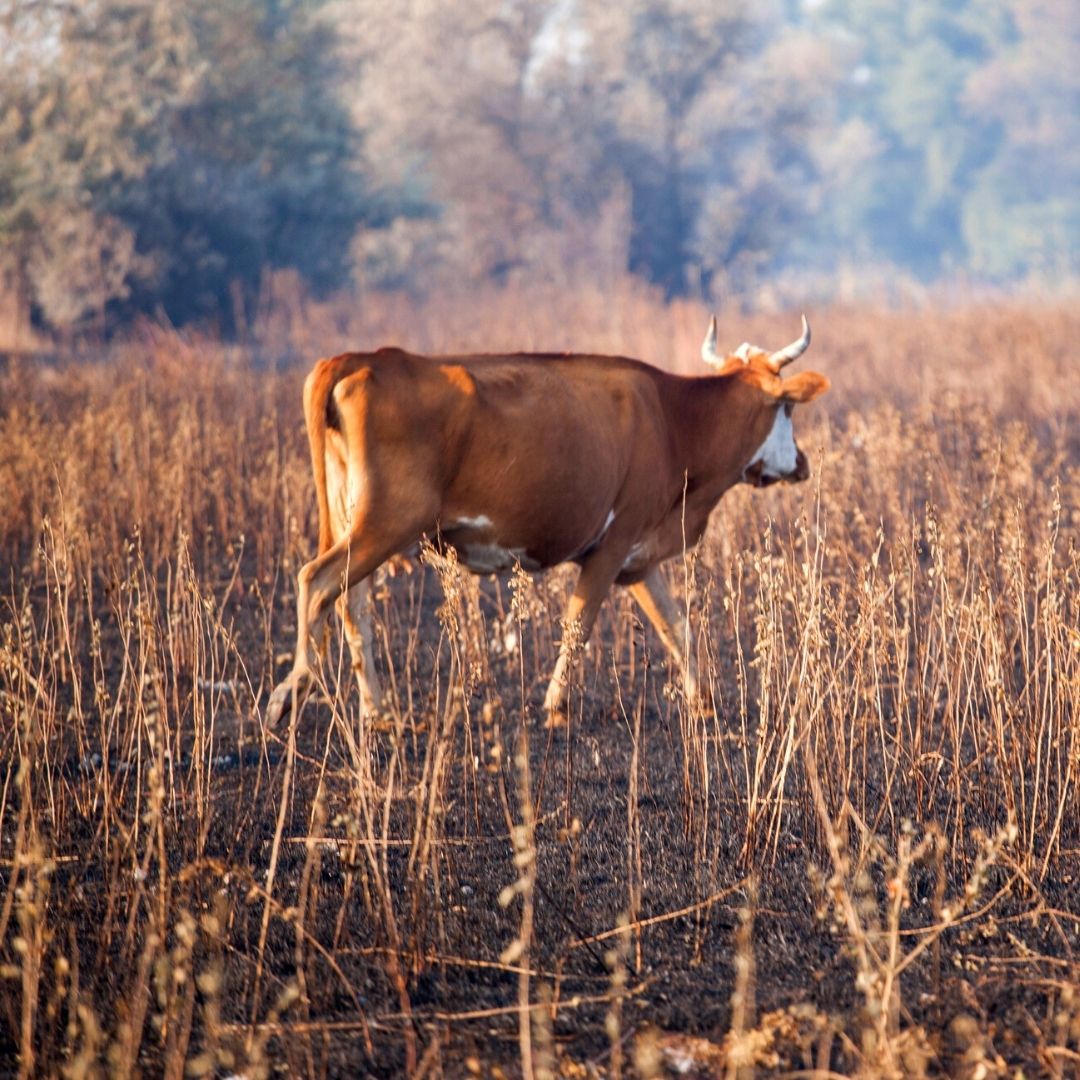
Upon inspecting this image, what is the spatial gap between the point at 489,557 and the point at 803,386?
187 cm

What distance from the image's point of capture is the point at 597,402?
6230mm

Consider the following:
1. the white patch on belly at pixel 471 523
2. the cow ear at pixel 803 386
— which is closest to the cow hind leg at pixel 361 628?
the white patch on belly at pixel 471 523

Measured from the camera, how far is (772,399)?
7.19 m

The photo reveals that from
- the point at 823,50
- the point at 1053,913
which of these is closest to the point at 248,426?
the point at 1053,913

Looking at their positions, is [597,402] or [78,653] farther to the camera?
[78,653]

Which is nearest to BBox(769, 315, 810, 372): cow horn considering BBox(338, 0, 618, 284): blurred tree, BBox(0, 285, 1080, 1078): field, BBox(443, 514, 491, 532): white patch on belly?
BBox(0, 285, 1080, 1078): field

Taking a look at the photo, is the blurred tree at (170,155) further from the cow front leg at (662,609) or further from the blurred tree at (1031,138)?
the blurred tree at (1031,138)

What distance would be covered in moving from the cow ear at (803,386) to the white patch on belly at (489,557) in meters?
1.62

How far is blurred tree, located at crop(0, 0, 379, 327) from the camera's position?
21.1 meters

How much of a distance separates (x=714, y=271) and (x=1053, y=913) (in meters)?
31.1

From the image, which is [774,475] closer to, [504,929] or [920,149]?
[504,929]


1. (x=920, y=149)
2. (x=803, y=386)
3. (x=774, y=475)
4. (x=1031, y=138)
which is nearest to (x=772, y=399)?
(x=803, y=386)

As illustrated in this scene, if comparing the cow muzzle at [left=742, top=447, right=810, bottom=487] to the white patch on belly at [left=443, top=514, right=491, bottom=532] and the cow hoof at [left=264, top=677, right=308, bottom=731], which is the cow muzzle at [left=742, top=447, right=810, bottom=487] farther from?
the cow hoof at [left=264, top=677, right=308, bottom=731]

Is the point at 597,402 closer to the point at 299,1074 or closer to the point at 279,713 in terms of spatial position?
the point at 279,713
